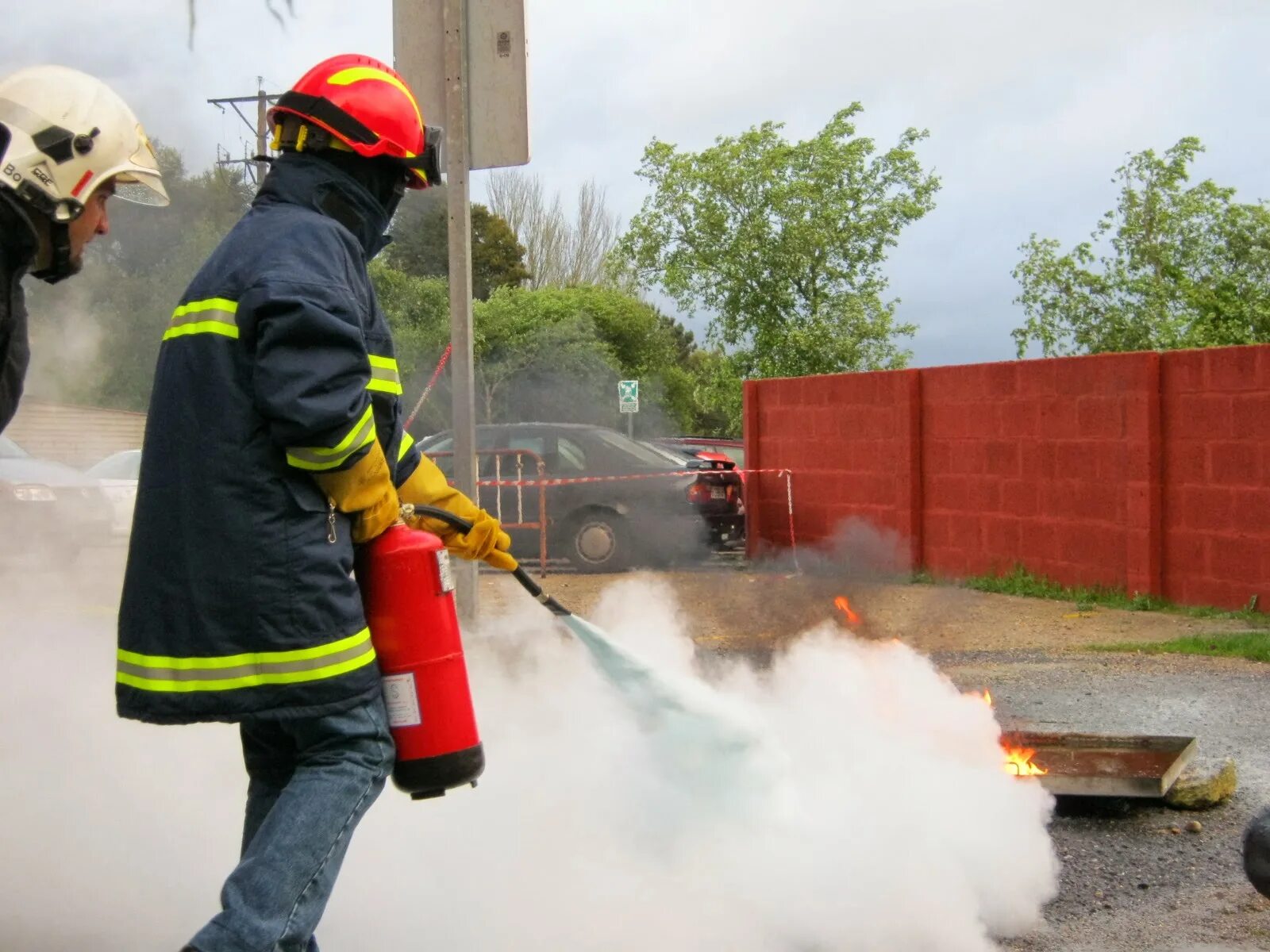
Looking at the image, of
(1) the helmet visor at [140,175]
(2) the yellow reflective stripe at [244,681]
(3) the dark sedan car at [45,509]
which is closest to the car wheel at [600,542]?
(3) the dark sedan car at [45,509]

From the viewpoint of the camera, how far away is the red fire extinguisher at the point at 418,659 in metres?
2.42

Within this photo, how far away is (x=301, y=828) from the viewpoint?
222 cm

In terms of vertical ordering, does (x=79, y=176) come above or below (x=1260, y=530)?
above

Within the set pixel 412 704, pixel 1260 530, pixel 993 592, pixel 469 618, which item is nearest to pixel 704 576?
pixel 993 592

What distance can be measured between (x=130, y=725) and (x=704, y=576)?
325 inches

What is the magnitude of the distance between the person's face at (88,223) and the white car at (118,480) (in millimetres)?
2889

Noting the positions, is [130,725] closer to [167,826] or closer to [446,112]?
[167,826]

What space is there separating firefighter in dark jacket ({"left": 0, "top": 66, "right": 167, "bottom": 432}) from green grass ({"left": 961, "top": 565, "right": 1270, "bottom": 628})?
8.00 m

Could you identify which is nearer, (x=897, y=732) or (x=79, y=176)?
(x=79, y=176)

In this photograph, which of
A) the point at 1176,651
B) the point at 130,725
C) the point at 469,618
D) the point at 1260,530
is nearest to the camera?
the point at 130,725

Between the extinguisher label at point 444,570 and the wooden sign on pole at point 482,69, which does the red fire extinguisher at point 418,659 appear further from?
the wooden sign on pole at point 482,69

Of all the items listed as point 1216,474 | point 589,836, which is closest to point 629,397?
point 1216,474

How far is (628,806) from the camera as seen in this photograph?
337 cm

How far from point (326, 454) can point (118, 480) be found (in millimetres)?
3521
